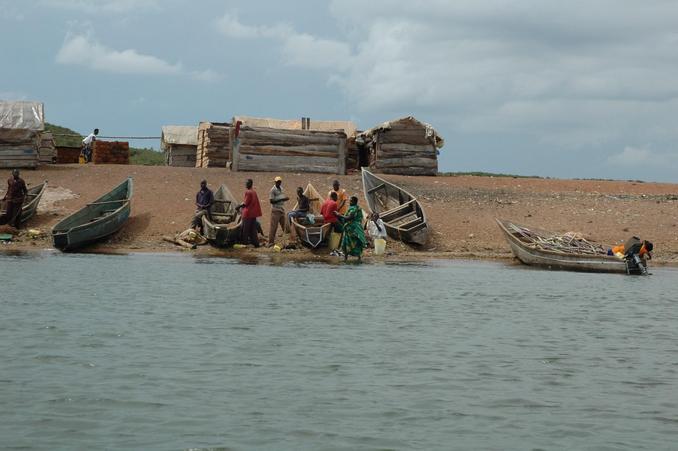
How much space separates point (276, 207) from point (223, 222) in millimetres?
2268

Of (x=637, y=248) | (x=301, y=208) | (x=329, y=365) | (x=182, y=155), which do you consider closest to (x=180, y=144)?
(x=182, y=155)

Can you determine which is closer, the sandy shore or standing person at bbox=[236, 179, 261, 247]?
standing person at bbox=[236, 179, 261, 247]

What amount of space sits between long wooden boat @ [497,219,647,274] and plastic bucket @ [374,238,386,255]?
119 inches

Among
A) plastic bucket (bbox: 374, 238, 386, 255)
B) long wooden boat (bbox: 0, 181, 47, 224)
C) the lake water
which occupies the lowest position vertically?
the lake water

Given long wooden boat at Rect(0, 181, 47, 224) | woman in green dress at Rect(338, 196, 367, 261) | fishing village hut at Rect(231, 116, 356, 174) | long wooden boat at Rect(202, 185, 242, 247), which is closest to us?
woman in green dress at Rect(338, 196, 367, 261)

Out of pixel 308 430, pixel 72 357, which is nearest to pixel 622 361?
pixel 308 430

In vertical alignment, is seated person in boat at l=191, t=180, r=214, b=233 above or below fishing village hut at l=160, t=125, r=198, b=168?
below

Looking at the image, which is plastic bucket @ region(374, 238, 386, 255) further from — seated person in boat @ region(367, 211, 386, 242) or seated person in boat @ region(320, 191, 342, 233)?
seated person in boat @ region(320, 191, 342, 233)

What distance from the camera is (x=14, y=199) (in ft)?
87.6

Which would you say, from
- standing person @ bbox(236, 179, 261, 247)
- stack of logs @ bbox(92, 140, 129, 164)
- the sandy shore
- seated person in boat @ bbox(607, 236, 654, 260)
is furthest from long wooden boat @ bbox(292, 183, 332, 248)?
stack of logs @ bbox(92, 140, 129, 164)

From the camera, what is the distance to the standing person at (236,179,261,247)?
24.9 m

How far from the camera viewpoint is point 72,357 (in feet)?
36.3

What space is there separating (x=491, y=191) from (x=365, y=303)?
17368mm

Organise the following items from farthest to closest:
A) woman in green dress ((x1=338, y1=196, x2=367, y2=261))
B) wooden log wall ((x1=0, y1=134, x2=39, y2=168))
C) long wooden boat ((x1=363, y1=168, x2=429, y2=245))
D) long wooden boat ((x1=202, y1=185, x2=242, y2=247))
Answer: wooden log wall ((x1=0, y1=134, x2=39, y2=168))
long wooden boat ((x1=363, y1=168, x2=429, y2=245))
long wooden boat ((x1=202, y1=185, x2=242, y2=247))
woman in green dress ((x1=338, y1=196, x2=367, y2=261))
